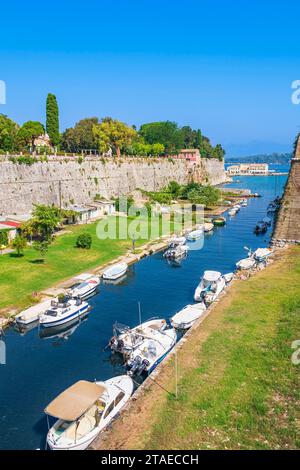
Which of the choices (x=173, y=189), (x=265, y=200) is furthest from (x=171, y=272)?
(x=265, y=200)

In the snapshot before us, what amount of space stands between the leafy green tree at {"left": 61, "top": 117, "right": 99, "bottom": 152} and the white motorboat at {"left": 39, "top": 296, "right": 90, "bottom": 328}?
57.4m

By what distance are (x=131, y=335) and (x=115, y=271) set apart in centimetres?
1167

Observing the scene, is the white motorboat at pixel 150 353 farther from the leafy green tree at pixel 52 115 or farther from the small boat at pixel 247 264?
the leafy green tree at pixel 52 115

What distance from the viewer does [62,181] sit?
5338 cm

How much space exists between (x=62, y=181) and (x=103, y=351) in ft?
119

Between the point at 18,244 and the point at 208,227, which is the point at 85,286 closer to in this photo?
the point at 18,244

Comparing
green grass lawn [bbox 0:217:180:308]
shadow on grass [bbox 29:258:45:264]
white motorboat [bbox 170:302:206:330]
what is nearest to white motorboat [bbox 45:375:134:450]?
white motorboat [bbox 170:302:206:330]

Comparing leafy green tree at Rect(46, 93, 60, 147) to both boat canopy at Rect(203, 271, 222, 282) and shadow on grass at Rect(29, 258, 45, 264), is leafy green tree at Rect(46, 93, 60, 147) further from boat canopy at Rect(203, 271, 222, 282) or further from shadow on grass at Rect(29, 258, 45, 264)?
boat canopy at Rect(203, 271, 222, 282)

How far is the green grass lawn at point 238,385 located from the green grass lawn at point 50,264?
13.2m

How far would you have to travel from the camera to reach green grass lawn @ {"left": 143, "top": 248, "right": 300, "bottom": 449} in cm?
1171

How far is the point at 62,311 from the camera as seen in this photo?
23938mm

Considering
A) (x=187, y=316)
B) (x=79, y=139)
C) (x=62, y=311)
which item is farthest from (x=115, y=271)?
(x=79, y=139)

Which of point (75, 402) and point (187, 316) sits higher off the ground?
point (75, 402)

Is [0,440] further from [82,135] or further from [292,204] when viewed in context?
[82,135]
